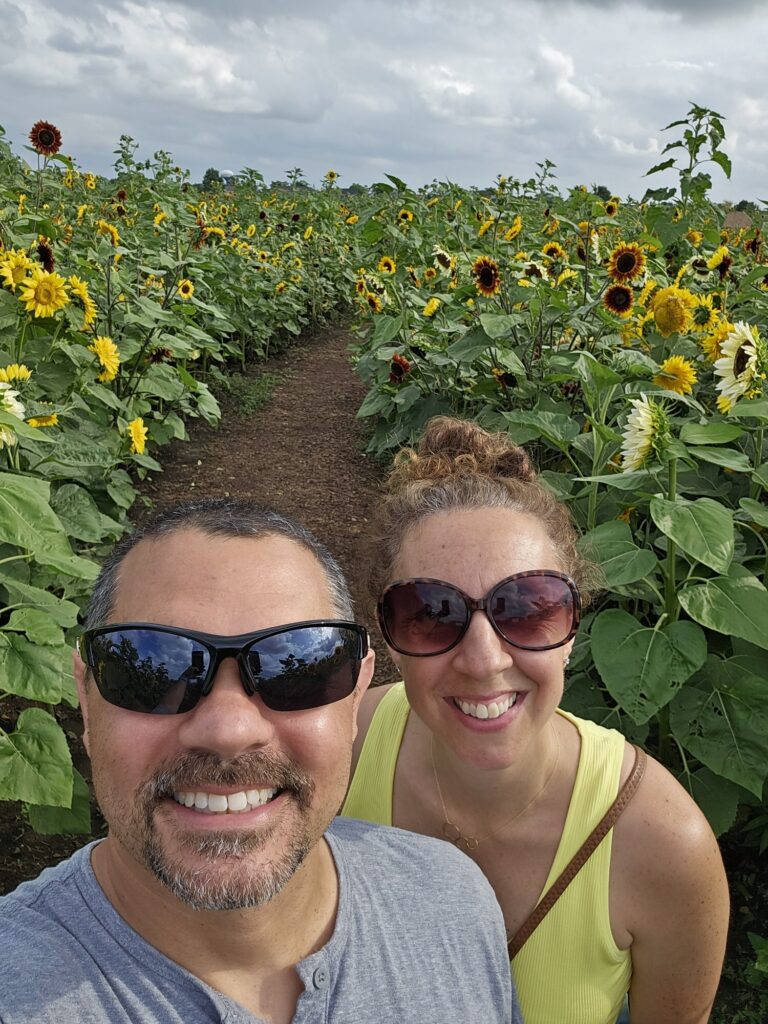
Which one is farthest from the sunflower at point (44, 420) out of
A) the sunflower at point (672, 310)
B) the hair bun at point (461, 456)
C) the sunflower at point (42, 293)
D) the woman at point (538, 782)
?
the sunflower at point (672, 310)

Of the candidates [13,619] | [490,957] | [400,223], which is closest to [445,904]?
[490,957]

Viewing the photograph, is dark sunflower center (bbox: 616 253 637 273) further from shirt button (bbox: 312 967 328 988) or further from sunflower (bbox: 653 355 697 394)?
shirt button (bbox: 312 967 328 988)

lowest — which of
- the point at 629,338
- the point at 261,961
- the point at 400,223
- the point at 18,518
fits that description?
the point at 261,961

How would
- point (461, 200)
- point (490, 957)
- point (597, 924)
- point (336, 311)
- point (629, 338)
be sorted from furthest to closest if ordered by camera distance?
point (336, 311), point (461, 200), point (629, 338), point (597, 924), point (490, 957)

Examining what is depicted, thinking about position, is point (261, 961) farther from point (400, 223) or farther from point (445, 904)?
point (400, 223)

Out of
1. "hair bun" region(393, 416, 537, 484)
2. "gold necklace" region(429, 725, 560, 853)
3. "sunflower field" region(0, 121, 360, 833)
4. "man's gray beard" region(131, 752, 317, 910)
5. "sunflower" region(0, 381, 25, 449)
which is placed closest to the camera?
"man's gray beard" region(131, 752, 317, 910)

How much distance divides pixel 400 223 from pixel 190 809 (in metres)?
6.12

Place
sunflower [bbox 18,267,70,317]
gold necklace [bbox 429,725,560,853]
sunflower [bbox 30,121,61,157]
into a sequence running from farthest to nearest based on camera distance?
sunflower [bbox 30,121,61,157]
sunflower [bbox 18,267,70,317]
gold necklace [bbox 429,725,560,853]

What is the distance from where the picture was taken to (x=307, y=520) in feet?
16.0

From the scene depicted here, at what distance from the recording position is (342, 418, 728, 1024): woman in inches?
57.1

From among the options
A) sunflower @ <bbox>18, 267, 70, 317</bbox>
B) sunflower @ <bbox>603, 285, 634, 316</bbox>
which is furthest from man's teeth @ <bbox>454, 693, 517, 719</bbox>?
sunflower @ <bbox>18, 267, 70, 317</bbox>

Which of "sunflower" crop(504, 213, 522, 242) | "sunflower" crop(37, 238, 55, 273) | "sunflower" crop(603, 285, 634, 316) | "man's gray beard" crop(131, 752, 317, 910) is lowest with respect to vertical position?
"man's gray beard" crop(131, 752, 317, 910)

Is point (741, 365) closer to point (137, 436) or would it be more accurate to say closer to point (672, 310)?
point (672, 310)

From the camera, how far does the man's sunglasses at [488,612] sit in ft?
4.73
